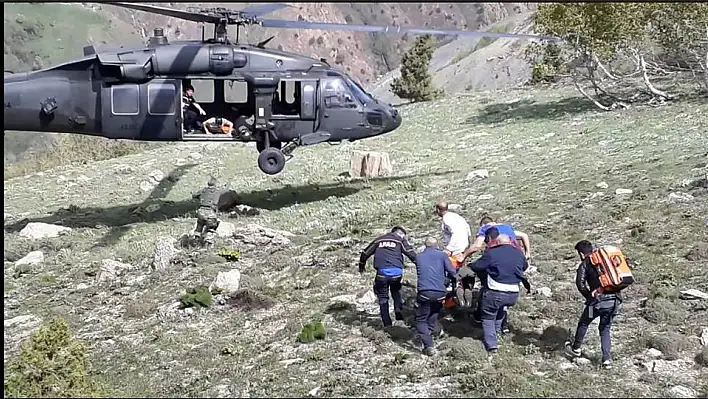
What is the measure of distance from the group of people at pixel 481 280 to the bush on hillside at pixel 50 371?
11.4 ft

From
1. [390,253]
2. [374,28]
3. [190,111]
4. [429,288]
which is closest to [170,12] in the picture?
[190,111]

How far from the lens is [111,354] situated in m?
9.31

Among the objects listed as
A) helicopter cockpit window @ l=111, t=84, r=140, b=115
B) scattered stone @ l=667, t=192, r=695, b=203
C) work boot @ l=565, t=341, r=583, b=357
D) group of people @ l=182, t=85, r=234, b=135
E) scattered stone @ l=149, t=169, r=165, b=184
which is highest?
helicopter cockpit window @ l=111, t=84, r=140, b=115

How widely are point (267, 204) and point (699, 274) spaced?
31.0 ft

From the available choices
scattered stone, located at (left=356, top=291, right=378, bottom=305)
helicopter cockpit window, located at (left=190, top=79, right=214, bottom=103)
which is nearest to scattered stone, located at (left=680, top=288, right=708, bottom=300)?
scattered stone, located at (left=356, top=291, right=378, bottom=305)

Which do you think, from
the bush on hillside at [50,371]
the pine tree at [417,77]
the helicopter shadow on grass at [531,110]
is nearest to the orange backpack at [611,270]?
the bush on hillside at [50,371]

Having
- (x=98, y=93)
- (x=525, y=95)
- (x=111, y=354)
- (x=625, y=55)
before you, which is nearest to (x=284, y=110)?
(x=98, y=93)

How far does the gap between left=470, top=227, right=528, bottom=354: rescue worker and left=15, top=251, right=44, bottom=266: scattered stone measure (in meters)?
8.80

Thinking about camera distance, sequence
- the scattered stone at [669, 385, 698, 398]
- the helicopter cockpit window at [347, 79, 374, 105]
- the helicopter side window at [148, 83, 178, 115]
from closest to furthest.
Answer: the scattered stone at [669, 385, 698, 398] → the helicopter side window at [148, 83, 178, 115] → the helicopter cockpit window at [347, 79, 374, 105]

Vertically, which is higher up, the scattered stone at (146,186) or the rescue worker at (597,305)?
the rescue worker at (597,305)

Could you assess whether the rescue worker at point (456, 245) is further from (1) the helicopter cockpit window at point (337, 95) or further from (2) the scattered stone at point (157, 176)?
(2) the scattered stone at point (157, 176)

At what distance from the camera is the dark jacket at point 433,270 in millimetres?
8453

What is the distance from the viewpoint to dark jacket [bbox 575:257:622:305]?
7.92 meters

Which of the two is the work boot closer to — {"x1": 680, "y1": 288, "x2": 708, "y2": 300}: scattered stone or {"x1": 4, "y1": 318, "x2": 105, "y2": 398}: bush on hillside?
{"x1": 680, "y1": 288, "x2": 708, "y2": 300}: scattered stone
